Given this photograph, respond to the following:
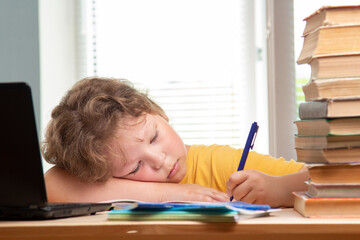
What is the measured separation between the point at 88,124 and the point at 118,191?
0.18 m

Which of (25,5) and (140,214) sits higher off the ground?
(25,5)

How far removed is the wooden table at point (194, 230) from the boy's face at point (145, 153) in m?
0.55

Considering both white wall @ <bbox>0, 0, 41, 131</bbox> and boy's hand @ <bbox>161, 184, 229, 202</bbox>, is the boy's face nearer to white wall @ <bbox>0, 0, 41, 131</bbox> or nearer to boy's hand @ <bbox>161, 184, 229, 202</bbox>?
boy's hand @ <bbox>161, 184, 229, 202</bbox>

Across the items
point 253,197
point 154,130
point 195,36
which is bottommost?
point 253,197

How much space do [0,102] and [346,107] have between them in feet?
1.46

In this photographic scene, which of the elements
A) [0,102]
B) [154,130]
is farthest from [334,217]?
[154,130]

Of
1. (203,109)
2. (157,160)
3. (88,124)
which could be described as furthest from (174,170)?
(203,109)

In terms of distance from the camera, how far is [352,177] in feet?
2.20

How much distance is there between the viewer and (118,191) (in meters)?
1.16

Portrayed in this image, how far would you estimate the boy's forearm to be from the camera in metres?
0.96

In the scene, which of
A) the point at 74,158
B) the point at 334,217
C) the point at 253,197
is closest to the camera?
the point at 334,217

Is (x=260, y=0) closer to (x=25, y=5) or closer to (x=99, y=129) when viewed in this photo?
(x=25, y=5)

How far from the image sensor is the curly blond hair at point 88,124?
119 cm

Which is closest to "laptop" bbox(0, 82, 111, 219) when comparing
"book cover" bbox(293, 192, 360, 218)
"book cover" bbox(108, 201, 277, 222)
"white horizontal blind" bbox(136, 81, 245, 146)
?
"book cover" bbox(108, 201, 277, 222)
